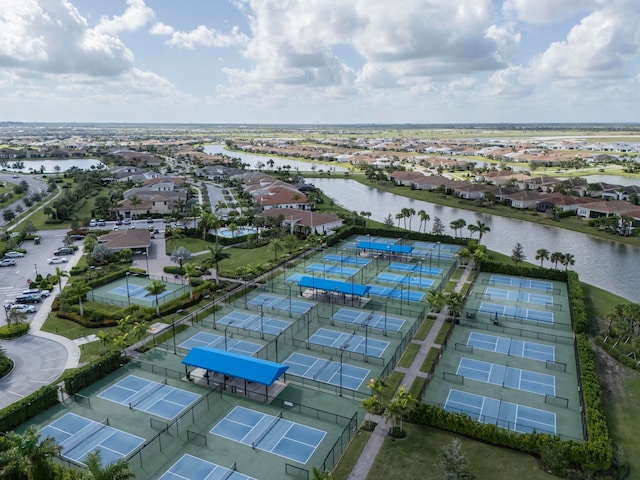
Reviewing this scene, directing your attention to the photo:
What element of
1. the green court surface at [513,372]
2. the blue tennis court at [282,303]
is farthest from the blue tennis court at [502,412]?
the blue tennis court at [282,303]

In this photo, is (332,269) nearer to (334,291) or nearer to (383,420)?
(334,291)

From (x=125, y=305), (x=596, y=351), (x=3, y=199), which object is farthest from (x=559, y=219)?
(x=3, y=199)

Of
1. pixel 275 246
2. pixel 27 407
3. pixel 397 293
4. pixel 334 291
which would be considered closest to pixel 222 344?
pixel 334 291

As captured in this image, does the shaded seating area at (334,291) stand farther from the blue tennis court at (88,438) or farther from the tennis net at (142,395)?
the blue tennis court at (88,438)

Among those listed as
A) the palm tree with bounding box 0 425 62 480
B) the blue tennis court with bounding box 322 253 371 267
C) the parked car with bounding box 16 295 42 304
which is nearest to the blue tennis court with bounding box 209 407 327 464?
the palm tree with bounding box 0 425 62 480

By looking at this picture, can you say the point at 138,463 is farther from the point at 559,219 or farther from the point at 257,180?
the point at 257,180
